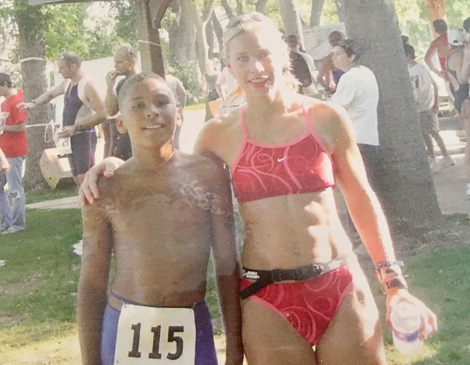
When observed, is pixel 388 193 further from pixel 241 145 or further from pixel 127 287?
pixel 127 287

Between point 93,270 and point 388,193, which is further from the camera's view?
point 388,193

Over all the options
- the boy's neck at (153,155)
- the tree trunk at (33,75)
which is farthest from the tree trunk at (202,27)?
the tree trunk at (33,75)

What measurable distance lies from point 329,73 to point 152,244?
0.59 m

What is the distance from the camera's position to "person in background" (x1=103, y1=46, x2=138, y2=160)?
3.65ft

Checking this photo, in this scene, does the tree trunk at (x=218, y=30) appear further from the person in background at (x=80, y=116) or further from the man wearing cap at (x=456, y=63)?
the man wearing cap at (x=456, y=63)

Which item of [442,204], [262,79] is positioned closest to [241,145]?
[262,79]

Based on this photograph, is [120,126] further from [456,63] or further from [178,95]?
[456,63]

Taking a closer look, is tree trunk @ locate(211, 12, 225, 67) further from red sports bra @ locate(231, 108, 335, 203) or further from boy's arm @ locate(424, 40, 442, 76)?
boy's arm @ locate(424, 40, 442, 76)

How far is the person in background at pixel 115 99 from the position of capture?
1.11 metres

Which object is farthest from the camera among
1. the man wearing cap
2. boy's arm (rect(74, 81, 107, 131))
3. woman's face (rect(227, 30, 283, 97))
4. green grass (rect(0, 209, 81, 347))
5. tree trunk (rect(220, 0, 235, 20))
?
the man wearing cap

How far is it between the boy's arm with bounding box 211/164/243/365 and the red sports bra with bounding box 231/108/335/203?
0.26 feet

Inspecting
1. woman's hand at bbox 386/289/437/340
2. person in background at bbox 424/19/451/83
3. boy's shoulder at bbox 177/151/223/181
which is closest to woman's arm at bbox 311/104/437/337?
woman's hand at bbox 386/289/437/340

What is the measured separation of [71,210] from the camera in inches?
51.7

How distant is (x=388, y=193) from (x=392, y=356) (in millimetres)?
413
